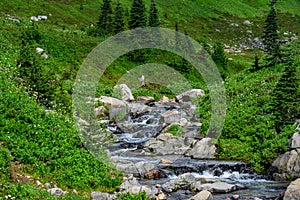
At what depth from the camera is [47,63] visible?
1827 inches

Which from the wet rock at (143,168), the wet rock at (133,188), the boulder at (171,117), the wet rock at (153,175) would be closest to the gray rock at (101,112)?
the boulder at (171,117)

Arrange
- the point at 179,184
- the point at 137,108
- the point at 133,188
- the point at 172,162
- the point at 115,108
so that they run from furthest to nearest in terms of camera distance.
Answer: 1. the point at 137,108
2. the point at 115,108
3. the point at 172,162
4. the point at 179,184
5. the point at 133,188

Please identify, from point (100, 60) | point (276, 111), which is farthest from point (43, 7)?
point (276, 111)

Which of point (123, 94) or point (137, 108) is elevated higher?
point (123, 94)

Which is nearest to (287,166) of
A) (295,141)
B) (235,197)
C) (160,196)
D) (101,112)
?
(295,141)

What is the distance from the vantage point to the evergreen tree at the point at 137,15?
69562 millimetres

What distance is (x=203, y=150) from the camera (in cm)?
2762

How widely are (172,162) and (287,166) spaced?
7627 mm

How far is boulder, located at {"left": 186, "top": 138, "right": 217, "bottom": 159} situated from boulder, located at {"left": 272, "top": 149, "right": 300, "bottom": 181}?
17.2ft

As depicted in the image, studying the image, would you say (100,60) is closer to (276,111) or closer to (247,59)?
(276,111)

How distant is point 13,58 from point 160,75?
3031cm

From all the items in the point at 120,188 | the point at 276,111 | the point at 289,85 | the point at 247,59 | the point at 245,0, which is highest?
the point at 245,0

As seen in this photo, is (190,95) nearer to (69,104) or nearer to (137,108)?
(137,108)

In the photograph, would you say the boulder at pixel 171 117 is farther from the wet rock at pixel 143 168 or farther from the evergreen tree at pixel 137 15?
the evergreen tree at pixel 137 15
